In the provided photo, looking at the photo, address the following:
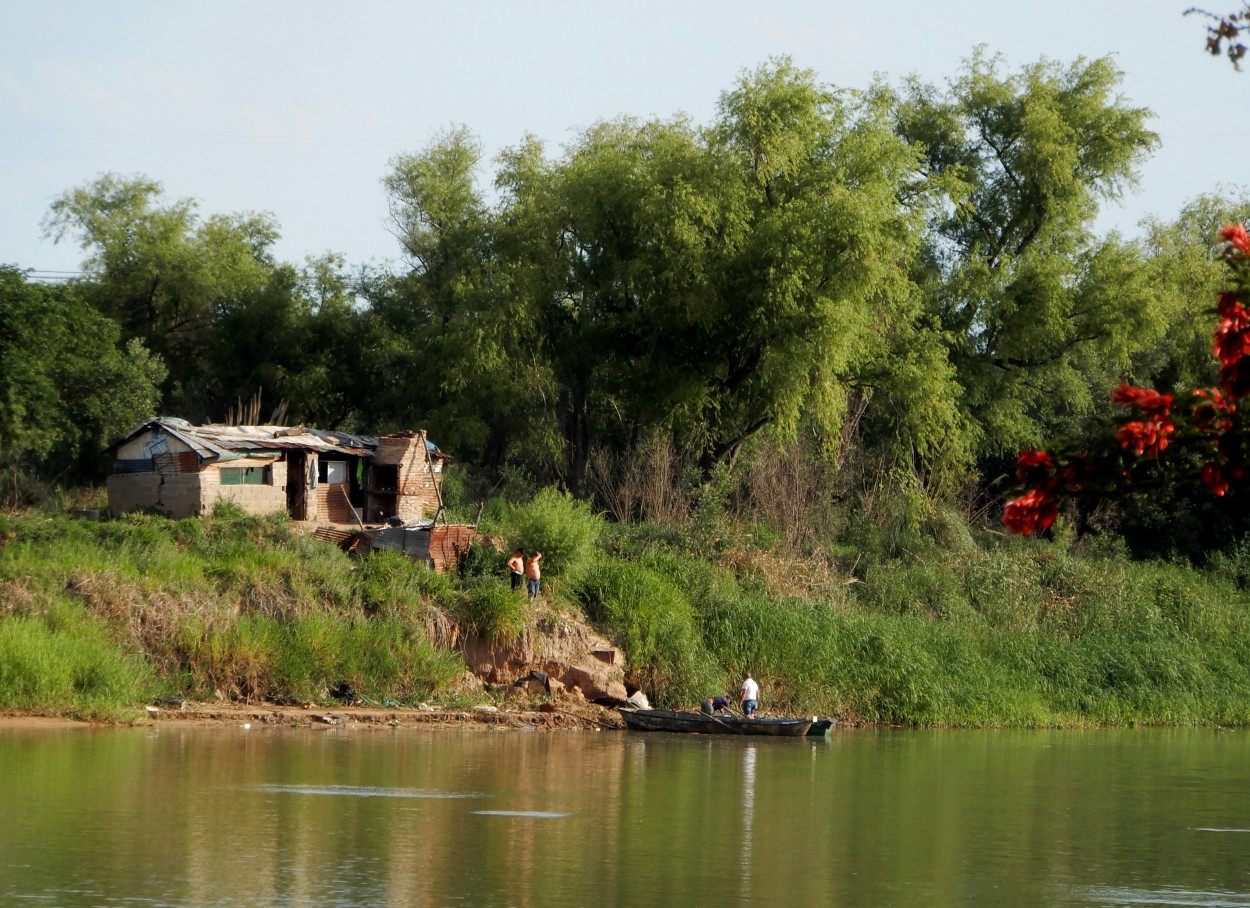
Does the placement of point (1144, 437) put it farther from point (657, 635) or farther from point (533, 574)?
point (657, 635)

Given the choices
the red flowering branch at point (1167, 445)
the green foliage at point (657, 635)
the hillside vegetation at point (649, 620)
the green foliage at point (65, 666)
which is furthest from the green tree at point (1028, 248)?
the red flowering branch at point (1167, 445)

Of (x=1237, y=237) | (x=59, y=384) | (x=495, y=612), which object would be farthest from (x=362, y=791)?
(x=59, y=384)

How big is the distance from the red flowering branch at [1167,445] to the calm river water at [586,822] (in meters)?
9.49

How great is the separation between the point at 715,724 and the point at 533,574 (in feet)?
17.6

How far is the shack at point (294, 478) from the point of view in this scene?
3450 centimetres

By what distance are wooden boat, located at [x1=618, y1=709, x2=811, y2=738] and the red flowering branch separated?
2357 cm

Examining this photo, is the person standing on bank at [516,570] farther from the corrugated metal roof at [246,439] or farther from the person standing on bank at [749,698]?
the corrugated metal roof at [246,439]

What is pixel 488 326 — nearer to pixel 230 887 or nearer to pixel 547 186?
pixel 547 186

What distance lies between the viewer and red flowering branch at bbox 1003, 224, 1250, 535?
7.05 m

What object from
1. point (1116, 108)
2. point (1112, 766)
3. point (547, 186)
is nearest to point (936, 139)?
point (1116, 108)

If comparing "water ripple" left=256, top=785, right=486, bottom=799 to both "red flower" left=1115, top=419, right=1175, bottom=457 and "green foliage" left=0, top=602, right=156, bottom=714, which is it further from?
"red flower" left=1115, top=419, right=1175, bottom=457

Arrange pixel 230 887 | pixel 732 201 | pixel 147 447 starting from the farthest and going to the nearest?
pixel 732 201, pixel 147 447, pixel 230 887

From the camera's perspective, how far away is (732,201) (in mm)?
41688

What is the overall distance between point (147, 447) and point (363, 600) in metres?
7.00
